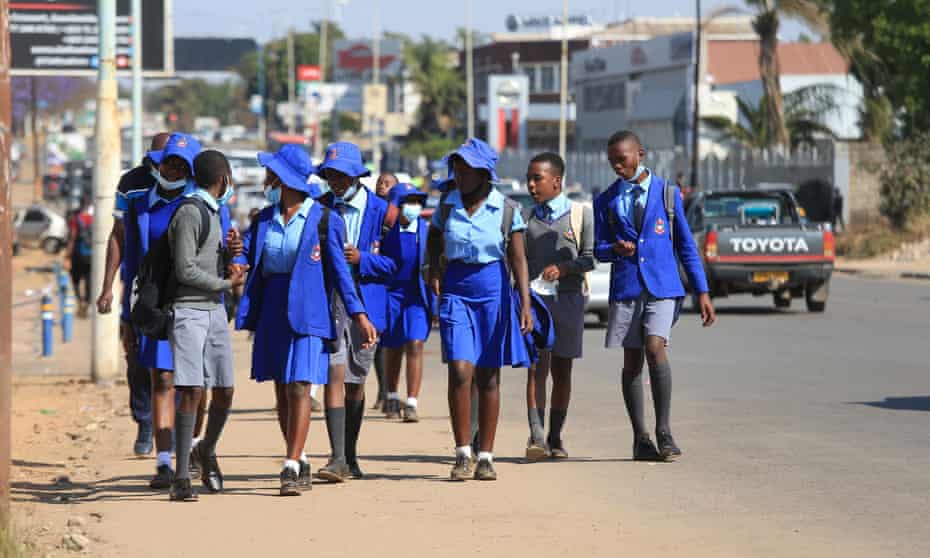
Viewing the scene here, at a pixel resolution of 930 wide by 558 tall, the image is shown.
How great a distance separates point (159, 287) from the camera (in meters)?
9.61

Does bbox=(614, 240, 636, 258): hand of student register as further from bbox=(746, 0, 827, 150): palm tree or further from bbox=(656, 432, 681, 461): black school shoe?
bbox=(746, 0, 827, 150): palm tree

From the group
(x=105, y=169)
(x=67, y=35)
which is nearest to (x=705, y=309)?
(x=105, y=169)

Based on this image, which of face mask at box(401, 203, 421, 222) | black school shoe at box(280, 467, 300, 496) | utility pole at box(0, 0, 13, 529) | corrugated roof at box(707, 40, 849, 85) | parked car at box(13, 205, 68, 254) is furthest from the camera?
corrugated roof at box(707, 40, 849, 85)

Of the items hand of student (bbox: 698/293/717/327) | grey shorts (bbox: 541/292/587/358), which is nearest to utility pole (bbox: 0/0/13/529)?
grey shorts (bbox: 541/292/587/358)

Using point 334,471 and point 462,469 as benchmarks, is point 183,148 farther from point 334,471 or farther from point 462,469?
point 462,469

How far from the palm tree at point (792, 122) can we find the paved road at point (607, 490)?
1540 inches

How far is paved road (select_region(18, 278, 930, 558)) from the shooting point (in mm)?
8117

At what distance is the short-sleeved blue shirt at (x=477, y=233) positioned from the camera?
10078mm

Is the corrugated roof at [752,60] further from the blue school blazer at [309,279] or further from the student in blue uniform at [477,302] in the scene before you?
the blue school blazer at [309,279]

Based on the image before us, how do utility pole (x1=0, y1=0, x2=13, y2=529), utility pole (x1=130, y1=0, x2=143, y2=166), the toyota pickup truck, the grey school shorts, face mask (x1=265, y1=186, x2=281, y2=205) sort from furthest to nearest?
the toyota pickup truck < utility pole (x1=130, y1=0, x2=143, y2=166) < the grey school shorts < face mask (x1=265, y1=186, x2=281, y2=205) < utility pole (x1=0, y1=0, x2=13, y2=529)

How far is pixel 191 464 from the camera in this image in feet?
34.7

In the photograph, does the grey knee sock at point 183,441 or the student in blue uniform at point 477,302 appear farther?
the student in blue uniform at point 477,302

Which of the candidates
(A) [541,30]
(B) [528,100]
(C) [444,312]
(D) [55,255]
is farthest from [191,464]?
(A) [541,30]

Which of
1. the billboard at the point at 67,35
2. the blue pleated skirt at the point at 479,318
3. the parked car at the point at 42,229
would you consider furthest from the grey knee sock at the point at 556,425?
the parked car at the point at 42,229
